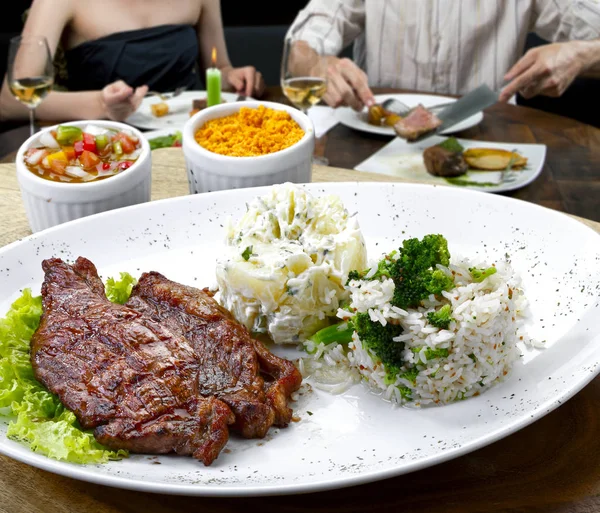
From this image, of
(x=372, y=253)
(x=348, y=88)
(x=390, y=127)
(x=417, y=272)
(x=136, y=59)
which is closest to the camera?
(x=417, y=272)

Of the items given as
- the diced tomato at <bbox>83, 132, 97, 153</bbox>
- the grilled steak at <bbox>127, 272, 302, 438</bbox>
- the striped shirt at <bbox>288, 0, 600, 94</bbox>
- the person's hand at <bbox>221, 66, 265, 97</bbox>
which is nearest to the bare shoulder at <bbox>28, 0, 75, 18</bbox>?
the person's hand at <bbox>221, 66, 265, 97</bbox>

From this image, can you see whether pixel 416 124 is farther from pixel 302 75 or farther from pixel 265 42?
pixel 265 42

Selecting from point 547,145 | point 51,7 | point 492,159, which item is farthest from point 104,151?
point 51,7

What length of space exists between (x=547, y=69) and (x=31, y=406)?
4.17 metres

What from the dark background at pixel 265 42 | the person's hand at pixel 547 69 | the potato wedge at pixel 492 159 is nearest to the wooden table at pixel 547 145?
the potato wedge at pixel 492 159

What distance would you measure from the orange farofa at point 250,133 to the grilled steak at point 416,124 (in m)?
1.13

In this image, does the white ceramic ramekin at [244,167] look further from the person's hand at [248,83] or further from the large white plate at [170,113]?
the person's hand at [248,83]

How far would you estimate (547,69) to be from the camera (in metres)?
4.76

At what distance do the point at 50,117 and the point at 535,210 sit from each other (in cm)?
376

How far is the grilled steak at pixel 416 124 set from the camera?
3.94 meters

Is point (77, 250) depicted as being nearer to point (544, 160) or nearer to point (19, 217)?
point (19, 217)

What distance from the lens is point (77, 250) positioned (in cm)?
247

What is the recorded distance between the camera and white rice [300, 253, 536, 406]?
183cm

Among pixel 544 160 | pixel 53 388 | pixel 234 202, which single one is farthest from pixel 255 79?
pixel 53 388
